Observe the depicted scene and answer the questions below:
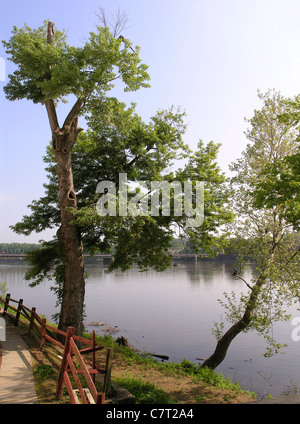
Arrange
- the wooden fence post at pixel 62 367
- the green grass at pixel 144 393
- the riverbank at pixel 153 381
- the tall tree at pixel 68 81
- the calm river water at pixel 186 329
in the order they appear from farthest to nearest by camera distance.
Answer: the calm river water at pixel 186 329, the tall tree at pixel 68 81, the green grass at pixel 144 393, the riverbank at pixel 153 381, the wooden fence post at pixel 62 367

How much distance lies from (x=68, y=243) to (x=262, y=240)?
9.36 meters

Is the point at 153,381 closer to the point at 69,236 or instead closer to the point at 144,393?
the point at 144,393

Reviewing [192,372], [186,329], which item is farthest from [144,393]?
[186,329]

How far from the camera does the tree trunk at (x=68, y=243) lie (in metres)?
14.3

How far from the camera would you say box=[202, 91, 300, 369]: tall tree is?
47.4ft

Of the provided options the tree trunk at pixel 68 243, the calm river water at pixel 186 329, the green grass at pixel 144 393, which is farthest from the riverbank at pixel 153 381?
the calm river water at pixel 186 329

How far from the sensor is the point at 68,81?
12609mm

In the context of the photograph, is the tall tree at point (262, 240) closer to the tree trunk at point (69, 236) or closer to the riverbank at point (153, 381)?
the riverbank at point (153, 381)

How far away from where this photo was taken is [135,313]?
31.9 m

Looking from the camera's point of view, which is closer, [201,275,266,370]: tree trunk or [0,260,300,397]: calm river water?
[201,275,266,370]: tree trunk

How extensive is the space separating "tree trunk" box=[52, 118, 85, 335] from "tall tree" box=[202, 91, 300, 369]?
23.5ft

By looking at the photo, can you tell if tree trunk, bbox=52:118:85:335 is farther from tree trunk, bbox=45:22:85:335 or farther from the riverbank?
the riverbank

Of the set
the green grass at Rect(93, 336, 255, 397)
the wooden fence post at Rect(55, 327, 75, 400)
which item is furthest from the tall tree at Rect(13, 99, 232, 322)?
the wooden fence post at Rect(55, 327, 75, 400)
